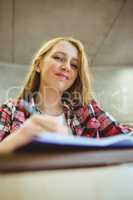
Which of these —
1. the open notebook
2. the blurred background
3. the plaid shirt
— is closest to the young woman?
the plaid shirt

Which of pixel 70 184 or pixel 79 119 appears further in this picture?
pixel 79 119

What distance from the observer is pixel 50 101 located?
120cm

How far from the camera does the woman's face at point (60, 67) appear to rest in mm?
1203

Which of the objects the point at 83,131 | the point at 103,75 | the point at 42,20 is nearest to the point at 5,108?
the point at 83,131

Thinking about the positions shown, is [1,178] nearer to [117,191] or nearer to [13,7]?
[117,191]

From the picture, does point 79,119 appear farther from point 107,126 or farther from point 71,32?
point 71,32

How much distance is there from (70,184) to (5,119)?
799 mm

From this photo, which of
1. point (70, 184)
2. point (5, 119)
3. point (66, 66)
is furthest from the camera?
point (66, 66)

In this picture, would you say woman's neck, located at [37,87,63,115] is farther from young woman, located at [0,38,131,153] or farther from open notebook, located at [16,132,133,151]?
open notebook, located at [16,132,133,151]

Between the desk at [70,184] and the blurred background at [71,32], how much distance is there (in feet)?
7.14

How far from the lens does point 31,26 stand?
114 inches

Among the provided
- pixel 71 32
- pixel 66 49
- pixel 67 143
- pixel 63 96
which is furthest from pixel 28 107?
pixel 71 32

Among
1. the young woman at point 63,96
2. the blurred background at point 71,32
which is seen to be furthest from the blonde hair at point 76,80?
the blurred background at point 71,32

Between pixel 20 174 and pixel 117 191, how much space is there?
107 mm
